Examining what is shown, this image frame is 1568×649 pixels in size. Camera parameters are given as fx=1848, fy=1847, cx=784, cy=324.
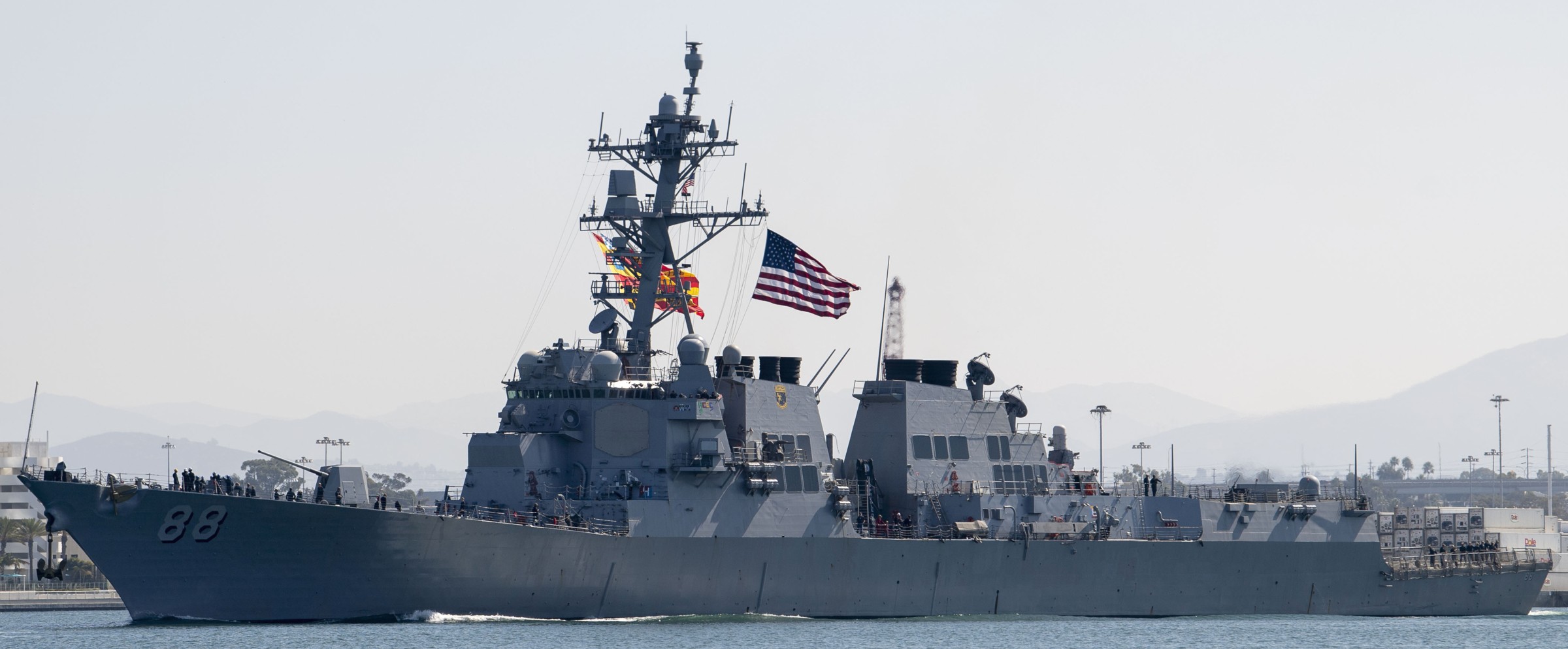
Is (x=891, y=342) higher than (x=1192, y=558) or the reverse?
higher

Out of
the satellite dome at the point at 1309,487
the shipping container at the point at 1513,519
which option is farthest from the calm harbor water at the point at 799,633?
the shipping container at the point at 1513,519

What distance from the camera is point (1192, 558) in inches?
1642

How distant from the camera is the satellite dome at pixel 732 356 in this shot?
3684cm

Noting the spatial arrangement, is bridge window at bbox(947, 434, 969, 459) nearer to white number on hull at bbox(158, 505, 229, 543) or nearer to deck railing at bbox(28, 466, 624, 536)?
deck railing at bbox(28, 466, 624, 536)

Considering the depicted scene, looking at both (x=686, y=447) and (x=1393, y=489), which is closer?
(x=686, y=447)

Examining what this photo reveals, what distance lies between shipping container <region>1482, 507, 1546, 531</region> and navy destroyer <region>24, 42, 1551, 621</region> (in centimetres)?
1969

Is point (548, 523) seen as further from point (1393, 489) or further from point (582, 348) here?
point (1393, 489)

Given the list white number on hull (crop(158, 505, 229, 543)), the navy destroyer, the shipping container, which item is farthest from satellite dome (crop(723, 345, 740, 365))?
the shipping container

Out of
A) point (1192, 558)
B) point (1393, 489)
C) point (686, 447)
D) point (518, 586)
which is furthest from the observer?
point (1393, 489)

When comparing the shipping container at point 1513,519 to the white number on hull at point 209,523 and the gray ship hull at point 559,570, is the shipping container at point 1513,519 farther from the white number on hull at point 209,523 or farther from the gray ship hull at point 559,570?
the white number on hull at point 209,523

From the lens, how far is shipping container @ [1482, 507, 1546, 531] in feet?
210

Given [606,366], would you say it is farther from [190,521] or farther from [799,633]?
[190,521]

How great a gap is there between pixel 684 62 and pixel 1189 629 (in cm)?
1576

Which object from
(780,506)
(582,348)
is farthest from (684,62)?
(780,506)
